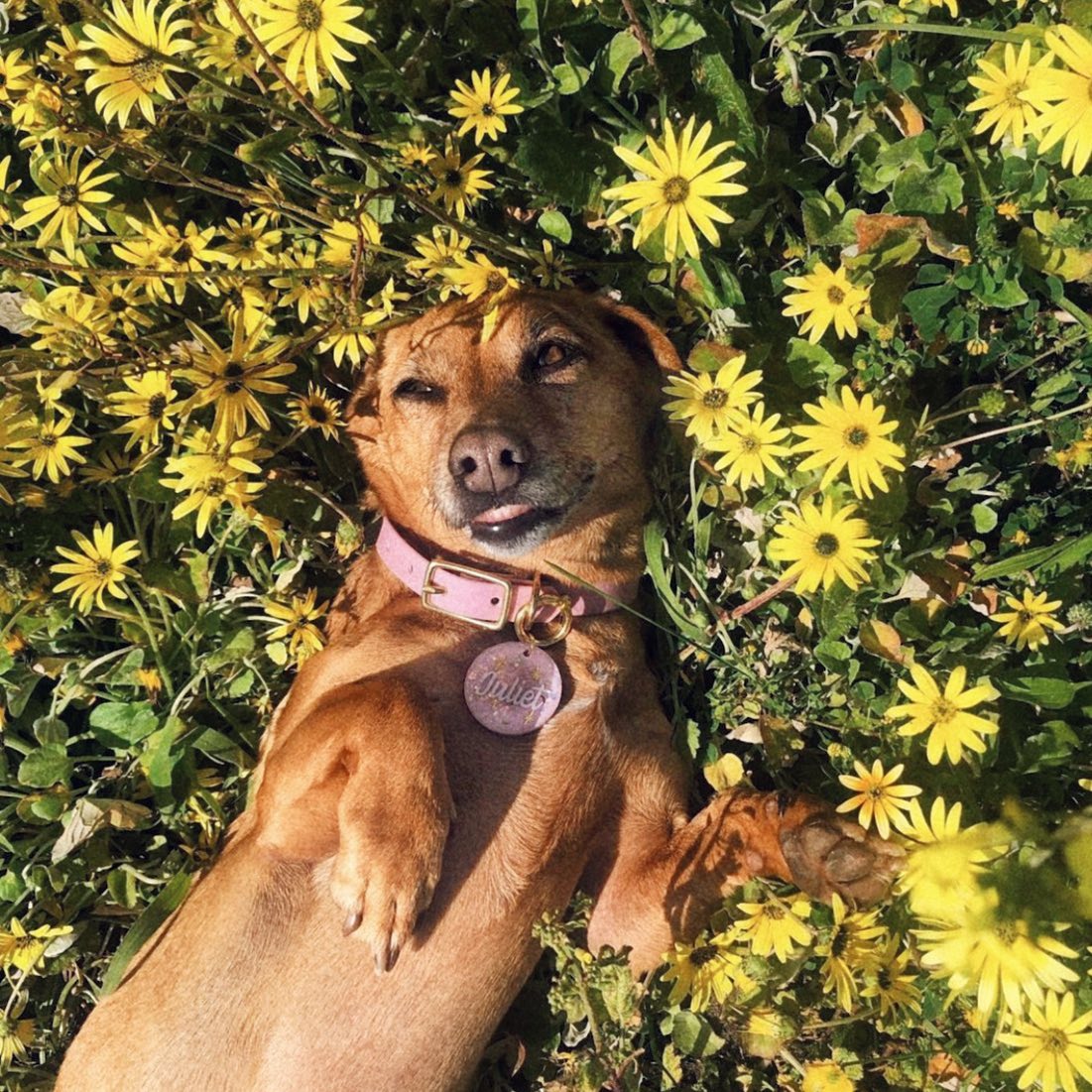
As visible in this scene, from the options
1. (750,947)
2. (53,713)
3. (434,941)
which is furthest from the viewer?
(53,713)

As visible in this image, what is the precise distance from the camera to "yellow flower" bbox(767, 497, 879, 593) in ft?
8.91

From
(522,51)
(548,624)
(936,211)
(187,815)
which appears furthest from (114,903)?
(936,211)

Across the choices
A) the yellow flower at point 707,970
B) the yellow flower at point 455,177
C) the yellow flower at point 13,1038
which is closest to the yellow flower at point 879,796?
the yellow flower at point 707,970

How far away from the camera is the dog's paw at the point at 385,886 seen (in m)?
2.89

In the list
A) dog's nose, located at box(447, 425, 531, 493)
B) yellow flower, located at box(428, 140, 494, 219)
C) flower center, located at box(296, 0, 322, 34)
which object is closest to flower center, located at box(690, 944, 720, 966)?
dog's nose, located at box(447, 425, 531, 493)

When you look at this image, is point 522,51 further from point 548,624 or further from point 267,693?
point 267,693

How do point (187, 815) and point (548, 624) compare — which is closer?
point (548, 624)

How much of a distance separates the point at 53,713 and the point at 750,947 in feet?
8.88

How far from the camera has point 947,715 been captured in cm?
271

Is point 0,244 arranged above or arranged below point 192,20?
below

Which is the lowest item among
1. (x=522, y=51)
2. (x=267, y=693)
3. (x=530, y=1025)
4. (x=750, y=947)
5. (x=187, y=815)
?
(x=530, y=1025)

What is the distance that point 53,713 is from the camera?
379 centimetres

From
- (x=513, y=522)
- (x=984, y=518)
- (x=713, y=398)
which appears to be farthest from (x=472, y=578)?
(x=984, y=518)

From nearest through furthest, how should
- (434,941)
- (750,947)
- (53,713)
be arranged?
1. (750,947)
2. (434,941)
3. (53,713)
